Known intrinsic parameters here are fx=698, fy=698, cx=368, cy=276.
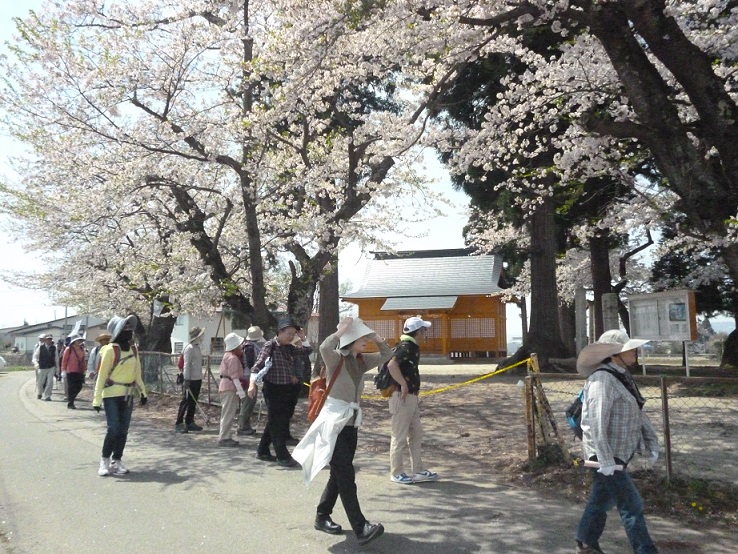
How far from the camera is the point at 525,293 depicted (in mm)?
31844

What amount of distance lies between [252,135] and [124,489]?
269 inches

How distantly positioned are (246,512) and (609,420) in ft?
11.6

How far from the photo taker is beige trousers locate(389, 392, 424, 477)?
755cm

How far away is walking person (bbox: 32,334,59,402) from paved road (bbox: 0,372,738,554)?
875 centimetres

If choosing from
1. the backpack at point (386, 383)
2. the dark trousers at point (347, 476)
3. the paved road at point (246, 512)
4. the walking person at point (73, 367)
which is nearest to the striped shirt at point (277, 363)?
the paved road at point (246, 512)

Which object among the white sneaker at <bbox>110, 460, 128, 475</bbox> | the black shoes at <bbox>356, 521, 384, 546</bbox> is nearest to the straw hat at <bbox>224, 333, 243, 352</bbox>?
the white sneaker at <bbox>110, 460, 128, 475</bbox>

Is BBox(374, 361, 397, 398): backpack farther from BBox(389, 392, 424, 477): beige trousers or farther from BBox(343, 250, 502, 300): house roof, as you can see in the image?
BBox(343, 250, 502, 300): house roof

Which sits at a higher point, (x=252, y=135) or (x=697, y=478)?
(x=252, y=135)

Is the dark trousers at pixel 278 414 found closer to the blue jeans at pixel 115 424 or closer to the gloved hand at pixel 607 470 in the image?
the blue jeans at pixel 115 424

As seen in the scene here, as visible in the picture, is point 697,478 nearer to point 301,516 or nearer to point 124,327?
point 301,516

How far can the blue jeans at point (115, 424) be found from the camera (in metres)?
8.16

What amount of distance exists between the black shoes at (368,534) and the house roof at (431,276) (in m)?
27.3

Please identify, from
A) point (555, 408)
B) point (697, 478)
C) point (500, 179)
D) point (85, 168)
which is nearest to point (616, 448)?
point (697, 478)

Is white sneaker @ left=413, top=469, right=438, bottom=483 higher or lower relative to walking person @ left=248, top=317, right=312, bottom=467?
lower
